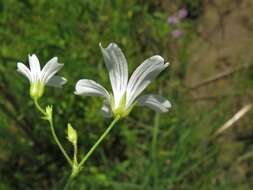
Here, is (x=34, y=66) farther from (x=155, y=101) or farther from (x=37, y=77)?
(x=155, y=101)

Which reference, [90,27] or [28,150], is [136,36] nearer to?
[90,27]

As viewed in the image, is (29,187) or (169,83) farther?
(169,83)

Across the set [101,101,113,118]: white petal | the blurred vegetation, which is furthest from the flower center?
the blurred vegetation

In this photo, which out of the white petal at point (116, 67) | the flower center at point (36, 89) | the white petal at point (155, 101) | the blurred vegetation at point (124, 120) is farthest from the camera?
the blurred vegetation at point (124, 120)

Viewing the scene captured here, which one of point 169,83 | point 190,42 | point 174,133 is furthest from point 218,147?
point 190,42

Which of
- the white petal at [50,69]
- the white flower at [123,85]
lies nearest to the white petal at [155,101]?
the white flower at [123,85]

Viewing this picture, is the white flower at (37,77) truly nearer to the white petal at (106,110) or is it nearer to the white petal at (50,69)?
the white petal at (50,69)

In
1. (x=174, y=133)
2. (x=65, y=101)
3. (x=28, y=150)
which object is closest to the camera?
(x=65, y=101)
